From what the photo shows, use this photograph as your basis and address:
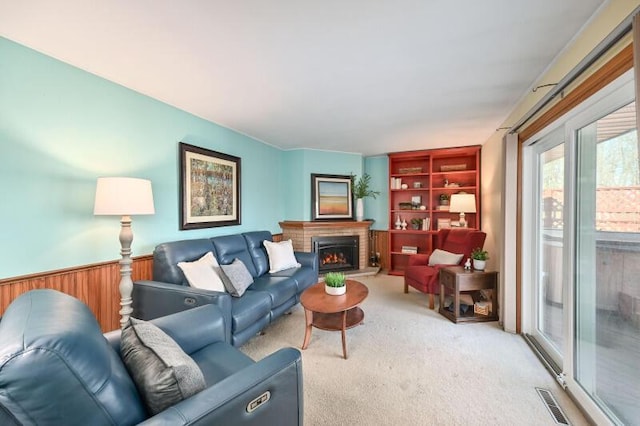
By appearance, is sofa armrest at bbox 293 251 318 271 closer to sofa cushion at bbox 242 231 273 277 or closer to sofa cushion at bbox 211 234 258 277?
sofa cushion at bbox 242 231 273 277

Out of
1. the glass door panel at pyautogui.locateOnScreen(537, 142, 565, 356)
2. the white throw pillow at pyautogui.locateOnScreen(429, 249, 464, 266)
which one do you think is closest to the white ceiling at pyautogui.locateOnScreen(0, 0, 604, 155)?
the glass door panel at pyautogui.locateOnScreen(537, 142, 565, 356)

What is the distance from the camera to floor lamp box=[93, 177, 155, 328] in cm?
192

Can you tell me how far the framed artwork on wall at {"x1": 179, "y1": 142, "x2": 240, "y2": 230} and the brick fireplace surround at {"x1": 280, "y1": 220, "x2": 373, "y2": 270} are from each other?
1.21 m

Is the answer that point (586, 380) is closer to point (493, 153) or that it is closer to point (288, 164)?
point (493, 153)

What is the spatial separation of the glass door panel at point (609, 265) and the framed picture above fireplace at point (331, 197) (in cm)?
350

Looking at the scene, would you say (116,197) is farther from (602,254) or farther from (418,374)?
(602,254)

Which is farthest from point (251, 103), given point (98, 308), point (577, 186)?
point (577, 186)

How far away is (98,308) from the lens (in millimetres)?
2203

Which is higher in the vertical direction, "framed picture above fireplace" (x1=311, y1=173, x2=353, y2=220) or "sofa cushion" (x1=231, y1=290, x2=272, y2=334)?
"framed picture above fireplace" (x1=311, y1=173, x2=353, y2=220)

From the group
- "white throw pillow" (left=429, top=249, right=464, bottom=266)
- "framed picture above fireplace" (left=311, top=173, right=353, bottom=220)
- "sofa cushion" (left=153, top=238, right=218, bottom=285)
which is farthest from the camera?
"framed picture above fireplace" (left=311, top=173, right=353, bottom=220)

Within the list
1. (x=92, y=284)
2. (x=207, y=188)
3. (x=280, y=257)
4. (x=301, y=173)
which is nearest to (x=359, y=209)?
(x=301, y=173)

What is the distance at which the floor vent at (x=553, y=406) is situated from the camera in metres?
1.62

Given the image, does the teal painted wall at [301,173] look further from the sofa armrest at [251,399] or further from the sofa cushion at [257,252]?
the sofa armrest at [251,399]

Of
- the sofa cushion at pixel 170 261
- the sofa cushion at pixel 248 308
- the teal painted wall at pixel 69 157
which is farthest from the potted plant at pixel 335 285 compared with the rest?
the teal painted wall at pixel 69 157
